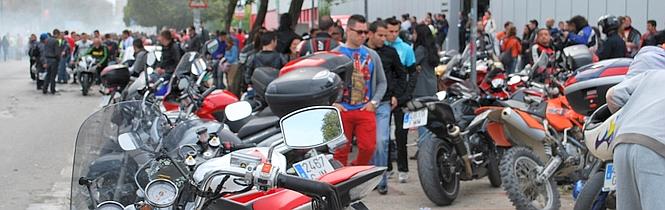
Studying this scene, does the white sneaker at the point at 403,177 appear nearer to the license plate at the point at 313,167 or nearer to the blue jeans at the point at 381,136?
the blue jeans at the point at 381,136

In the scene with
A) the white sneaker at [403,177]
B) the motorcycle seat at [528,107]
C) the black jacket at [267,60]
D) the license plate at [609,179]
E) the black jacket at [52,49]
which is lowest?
the white sneaker at [403,177]

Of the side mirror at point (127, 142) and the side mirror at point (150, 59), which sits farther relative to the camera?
the side mirror at point (150, 59)

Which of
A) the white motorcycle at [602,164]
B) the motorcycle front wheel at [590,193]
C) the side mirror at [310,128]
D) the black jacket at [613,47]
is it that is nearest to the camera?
the side mirror at [310,128]

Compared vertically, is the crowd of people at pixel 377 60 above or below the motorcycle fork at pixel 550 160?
above

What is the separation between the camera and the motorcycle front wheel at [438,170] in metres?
7.87

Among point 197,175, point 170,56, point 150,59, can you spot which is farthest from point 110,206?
point 170,56

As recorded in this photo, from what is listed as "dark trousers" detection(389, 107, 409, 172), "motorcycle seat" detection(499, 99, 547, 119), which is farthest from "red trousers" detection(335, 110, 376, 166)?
"motorcycle seat" detection(499, 99, 547, 119)

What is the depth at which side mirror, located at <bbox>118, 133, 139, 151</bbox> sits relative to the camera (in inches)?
173

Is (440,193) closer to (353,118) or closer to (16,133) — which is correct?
(353,118)

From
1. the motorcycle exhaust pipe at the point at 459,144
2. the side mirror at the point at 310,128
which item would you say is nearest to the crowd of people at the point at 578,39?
the motorcycle exhaust pipe at the point at 459,144

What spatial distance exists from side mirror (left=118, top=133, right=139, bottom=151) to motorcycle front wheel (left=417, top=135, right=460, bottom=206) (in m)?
3.68

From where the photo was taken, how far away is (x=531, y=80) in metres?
11.0

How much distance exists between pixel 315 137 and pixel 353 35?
14.1ft

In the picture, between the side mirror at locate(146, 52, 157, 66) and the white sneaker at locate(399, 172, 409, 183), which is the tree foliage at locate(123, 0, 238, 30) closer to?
the side mirror at locate(146, 52, 157, 66)
